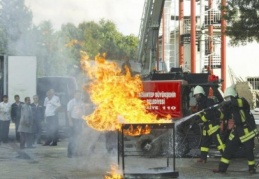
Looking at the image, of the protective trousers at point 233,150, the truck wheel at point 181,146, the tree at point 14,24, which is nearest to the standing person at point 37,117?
the tree at point 14,24

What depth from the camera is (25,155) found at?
14.6 metres

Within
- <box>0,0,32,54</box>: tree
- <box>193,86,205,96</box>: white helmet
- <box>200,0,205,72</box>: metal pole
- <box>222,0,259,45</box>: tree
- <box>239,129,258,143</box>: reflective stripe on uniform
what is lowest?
<box>239,129,258,143</box>: reflective stripe on uniform

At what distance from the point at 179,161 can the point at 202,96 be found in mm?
1551

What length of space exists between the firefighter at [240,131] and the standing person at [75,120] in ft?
13.2

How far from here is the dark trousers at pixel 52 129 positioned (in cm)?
1743

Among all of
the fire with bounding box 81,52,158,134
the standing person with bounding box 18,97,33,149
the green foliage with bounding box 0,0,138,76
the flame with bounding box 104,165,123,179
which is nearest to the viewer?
the flame with bounding box 104,165,123,179

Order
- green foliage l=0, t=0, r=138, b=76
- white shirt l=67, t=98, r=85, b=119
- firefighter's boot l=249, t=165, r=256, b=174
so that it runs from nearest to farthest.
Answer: firefighter's boot l=249, t=165, r=256, b=174 → white shirt l=67, t=98, r=85, b=119 → green foliage l=0, t=0, r=138, b=76

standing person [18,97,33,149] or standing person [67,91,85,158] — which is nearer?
standing person [67,91,85,158]

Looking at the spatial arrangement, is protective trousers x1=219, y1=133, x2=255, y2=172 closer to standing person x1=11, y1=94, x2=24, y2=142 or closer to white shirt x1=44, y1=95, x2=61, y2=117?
white shirt x1=44, y1=95, x2=61, y2=117

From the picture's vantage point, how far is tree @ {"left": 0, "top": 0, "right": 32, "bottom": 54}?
19277mm

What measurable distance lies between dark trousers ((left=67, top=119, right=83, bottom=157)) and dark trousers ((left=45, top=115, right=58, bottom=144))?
3354 mm

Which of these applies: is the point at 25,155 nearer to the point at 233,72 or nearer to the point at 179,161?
the point at 179,161

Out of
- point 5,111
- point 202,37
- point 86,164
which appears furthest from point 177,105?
point 202,37

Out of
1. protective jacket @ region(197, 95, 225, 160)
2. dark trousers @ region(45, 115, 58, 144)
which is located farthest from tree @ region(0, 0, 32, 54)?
protective jacket @ region(197, 95, 225, 160)
